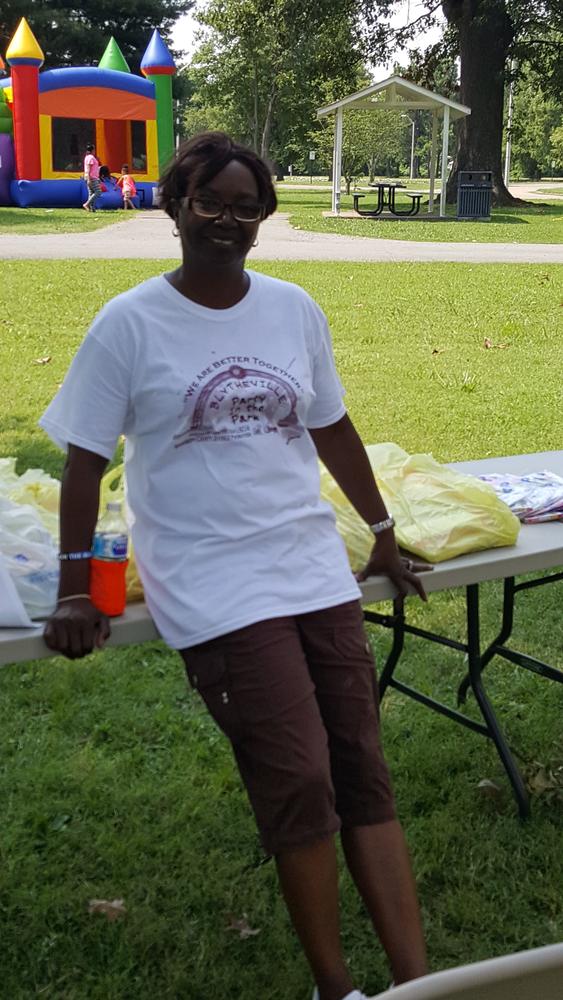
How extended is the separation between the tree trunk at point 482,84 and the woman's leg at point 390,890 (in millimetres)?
29185

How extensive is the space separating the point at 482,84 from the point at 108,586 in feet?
97.9

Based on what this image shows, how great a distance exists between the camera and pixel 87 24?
43.8 meters

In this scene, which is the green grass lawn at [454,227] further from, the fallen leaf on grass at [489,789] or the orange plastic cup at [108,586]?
the orange plastic cup at [108,586]

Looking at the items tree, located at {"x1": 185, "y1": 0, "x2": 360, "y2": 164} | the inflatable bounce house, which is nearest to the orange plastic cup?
the inflatable bounce house

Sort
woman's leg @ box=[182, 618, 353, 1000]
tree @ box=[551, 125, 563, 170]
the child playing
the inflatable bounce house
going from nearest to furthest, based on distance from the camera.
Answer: woman's leg @ box=[182, 618, 353, 1000]
the inflatable bounce house
the child playing
tree @ box=[551, 125, 563, 170]

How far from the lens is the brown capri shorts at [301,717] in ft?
6.95

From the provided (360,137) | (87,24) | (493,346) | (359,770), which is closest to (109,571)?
(359,770)

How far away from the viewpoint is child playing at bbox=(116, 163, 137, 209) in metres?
27.5

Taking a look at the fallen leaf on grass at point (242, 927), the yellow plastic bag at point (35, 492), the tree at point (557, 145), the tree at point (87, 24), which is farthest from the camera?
the tree at point (557, 145)

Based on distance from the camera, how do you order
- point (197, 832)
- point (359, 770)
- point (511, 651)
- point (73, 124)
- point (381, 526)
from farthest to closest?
point (73, 124)
point (511, 651)
point (197, 832)
point (381, 526)
point (359, 770)

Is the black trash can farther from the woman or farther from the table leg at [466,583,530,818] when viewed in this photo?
the woman

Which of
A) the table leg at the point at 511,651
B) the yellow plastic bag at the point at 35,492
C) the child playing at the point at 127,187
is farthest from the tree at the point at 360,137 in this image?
the yellow plastic bag at the point at 35,492

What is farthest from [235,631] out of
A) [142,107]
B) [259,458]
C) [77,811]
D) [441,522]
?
[142,107]

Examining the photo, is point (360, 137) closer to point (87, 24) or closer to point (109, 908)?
point (87, 24)
